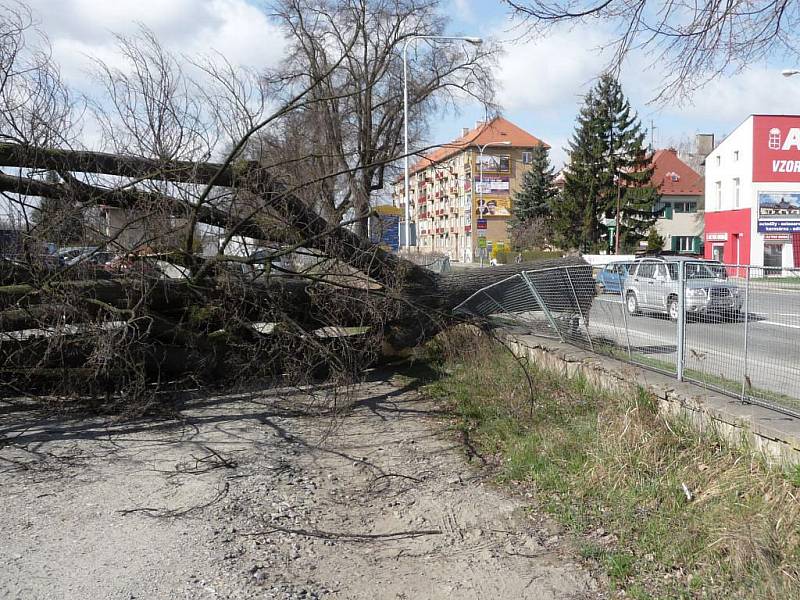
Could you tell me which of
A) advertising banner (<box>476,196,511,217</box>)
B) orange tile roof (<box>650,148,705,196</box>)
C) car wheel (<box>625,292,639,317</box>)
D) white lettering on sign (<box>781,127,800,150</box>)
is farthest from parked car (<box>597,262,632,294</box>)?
orange tile roof (<box>650,148,705,196</box>)

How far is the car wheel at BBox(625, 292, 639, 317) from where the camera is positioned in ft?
24.5

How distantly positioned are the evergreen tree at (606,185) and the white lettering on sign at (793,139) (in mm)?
13366

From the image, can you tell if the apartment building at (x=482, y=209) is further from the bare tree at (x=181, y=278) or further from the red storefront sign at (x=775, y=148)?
the bare tree at (x=181, y=278)

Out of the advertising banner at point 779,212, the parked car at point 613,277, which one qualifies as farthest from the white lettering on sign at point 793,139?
the parked car at point 613,277

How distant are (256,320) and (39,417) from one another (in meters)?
2.82

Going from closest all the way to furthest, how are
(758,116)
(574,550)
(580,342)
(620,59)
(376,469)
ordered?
(574,550)
(620,59)
(376,469)
(580,342)
(758,116)

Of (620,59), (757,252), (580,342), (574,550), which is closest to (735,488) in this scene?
(574,550)

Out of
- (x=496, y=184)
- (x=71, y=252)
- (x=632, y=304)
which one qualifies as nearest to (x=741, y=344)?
(x=632, y=304)

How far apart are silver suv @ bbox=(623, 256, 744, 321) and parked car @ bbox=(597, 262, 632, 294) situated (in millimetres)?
82

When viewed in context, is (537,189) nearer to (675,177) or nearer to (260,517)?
(675,177)

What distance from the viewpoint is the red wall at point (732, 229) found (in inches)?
1499

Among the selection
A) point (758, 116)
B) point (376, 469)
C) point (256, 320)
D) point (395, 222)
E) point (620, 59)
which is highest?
point (758, 116)

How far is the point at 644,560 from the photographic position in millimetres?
4398

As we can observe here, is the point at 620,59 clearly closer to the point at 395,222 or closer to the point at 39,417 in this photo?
the point at 395,222
